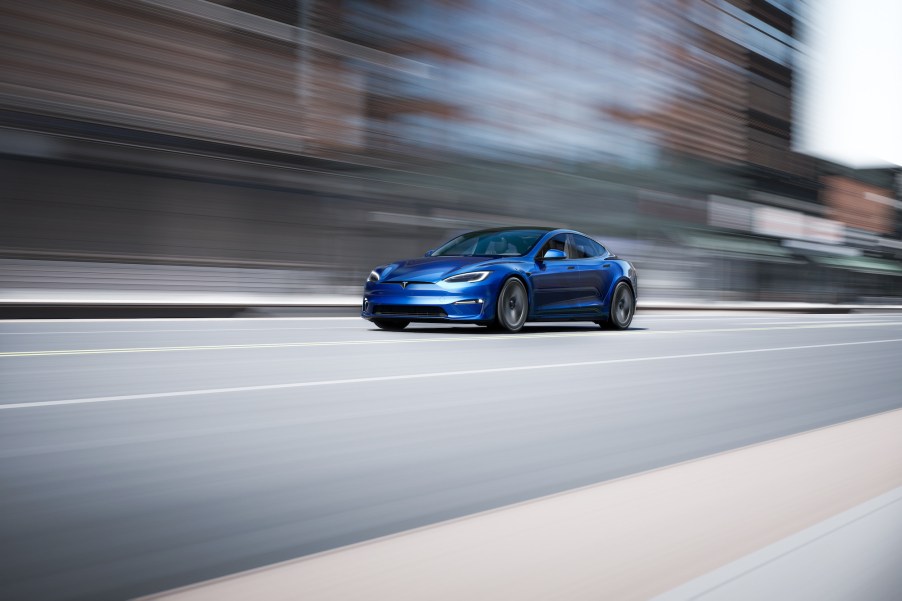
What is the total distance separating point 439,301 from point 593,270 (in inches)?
116

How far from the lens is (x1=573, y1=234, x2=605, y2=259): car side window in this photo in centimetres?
1342

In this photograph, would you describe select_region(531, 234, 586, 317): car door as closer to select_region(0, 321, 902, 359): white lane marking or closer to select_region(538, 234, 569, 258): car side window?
select_region(538, 234, 569, 258): car side window

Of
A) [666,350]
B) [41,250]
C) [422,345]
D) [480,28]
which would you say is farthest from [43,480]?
[480,28]

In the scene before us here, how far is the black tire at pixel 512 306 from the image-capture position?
11.9m

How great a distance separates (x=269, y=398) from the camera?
5957mm

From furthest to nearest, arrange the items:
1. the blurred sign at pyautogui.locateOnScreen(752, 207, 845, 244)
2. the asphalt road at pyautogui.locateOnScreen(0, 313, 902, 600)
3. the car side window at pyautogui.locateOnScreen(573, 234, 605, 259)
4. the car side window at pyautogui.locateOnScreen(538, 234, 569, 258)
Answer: the blurred sign at pyautogui.locateOnScreen(752, 207, 845, 244), the car side window at pyautogui.locateOnScreen(573, 234, 605, 259), the car side window at pyautogui.locateOnScreen(538, 234, 569, 258), the asphalt road at pyautogui.locateOnScreen(0, 313, 902, 600)

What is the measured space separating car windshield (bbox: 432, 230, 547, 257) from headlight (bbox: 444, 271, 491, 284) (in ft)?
2.37

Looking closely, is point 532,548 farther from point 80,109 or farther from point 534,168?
point 534,168

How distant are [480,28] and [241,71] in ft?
32.3

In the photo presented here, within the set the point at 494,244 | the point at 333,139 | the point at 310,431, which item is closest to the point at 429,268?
the point at 494,244

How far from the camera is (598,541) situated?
292 cm

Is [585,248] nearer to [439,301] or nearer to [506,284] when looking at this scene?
[506,284]

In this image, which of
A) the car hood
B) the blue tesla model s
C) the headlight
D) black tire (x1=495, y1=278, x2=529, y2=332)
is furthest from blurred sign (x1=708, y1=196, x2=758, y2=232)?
the headlight

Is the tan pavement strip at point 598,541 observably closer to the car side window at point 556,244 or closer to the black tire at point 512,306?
the black tire at point 512,306
